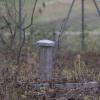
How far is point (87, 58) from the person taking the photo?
1208 centimetres

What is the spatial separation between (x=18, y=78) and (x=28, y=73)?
42cm

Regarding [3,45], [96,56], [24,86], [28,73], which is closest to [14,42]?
[3,45]

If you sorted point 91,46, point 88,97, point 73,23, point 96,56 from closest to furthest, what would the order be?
1. point 88,97
2. point 96,56
3. point 91,46
4. point 73,23

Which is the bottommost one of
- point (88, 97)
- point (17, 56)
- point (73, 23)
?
point (88, 97)

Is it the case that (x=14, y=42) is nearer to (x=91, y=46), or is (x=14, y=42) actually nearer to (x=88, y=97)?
(x=91, y=46)

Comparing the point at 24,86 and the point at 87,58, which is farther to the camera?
the point at 87,58

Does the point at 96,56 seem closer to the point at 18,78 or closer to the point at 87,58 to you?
the point at 87,58

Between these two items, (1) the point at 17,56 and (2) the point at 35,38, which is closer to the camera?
(1) the point at 17,56

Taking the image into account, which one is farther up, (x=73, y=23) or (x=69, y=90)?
(x=73, y=23)

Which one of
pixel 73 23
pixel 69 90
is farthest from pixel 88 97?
pixel 73 23

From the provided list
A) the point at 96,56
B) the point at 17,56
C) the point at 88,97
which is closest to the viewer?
the point at 88,97

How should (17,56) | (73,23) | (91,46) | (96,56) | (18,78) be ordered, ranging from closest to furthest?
(18,78), (17,56), (96,56), (91,46), (73,23)

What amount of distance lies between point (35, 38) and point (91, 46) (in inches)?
72.5

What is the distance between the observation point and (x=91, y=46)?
13906mm
